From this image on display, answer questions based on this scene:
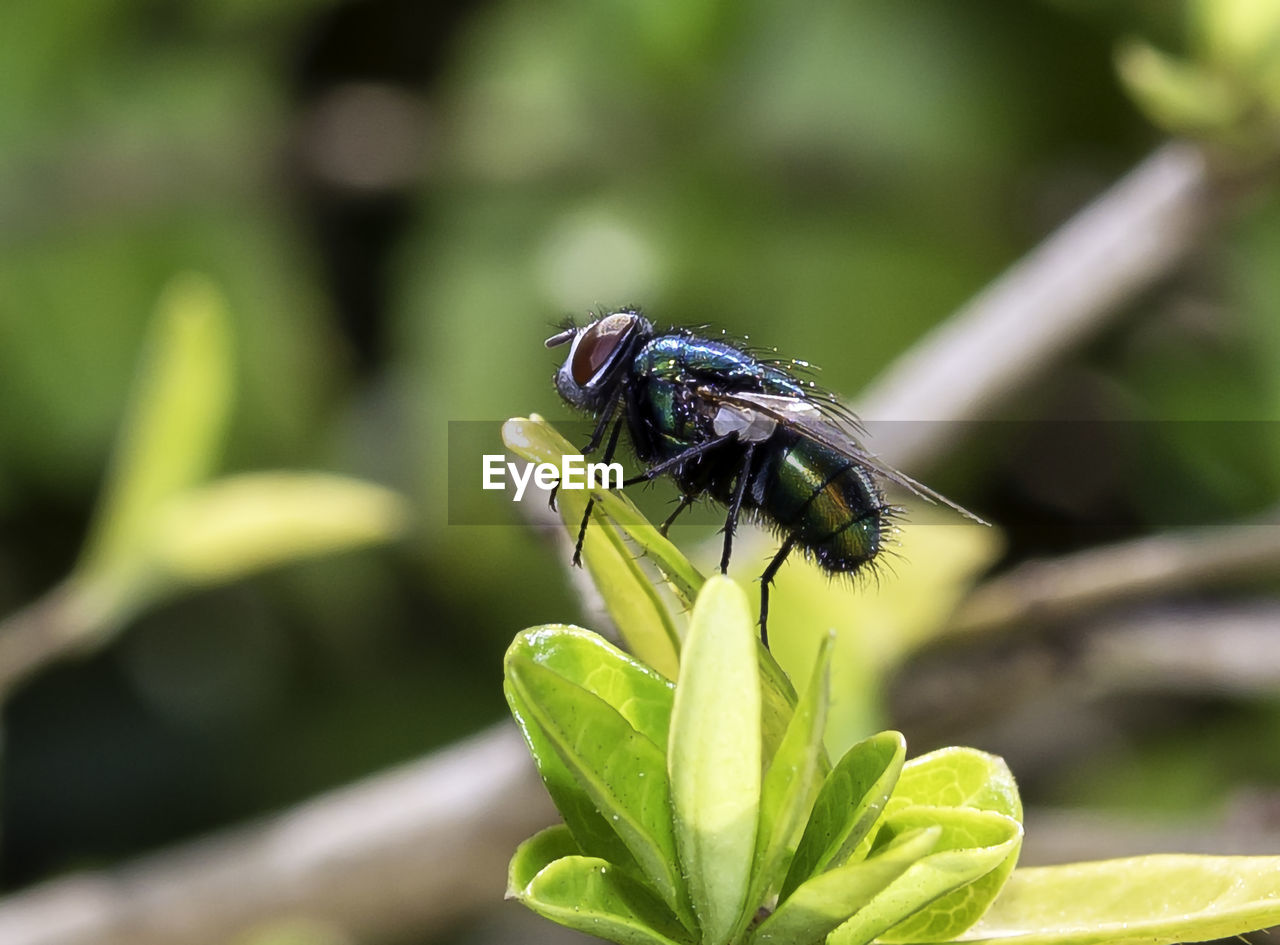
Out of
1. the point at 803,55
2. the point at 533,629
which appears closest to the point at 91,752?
the point at 803,55

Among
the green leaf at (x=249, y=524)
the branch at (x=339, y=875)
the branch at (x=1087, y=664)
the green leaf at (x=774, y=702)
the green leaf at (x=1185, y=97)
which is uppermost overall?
the green leaf at (x=1185, y=97)

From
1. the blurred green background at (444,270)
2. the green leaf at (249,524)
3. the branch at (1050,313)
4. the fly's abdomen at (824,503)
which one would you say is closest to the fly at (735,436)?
→ the fly's abdomen at (824,503)

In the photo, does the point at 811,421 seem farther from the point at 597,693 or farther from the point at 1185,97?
the point at 1185,97

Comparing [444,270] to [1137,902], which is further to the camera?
[444,270]

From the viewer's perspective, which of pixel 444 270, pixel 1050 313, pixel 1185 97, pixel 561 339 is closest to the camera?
pixel 561 339

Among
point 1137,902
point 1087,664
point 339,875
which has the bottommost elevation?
point 339,875

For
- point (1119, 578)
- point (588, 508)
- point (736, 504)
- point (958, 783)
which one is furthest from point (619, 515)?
point (1119, 578)

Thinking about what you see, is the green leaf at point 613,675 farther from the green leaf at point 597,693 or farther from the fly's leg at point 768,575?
the fly's leg at point 768,575
